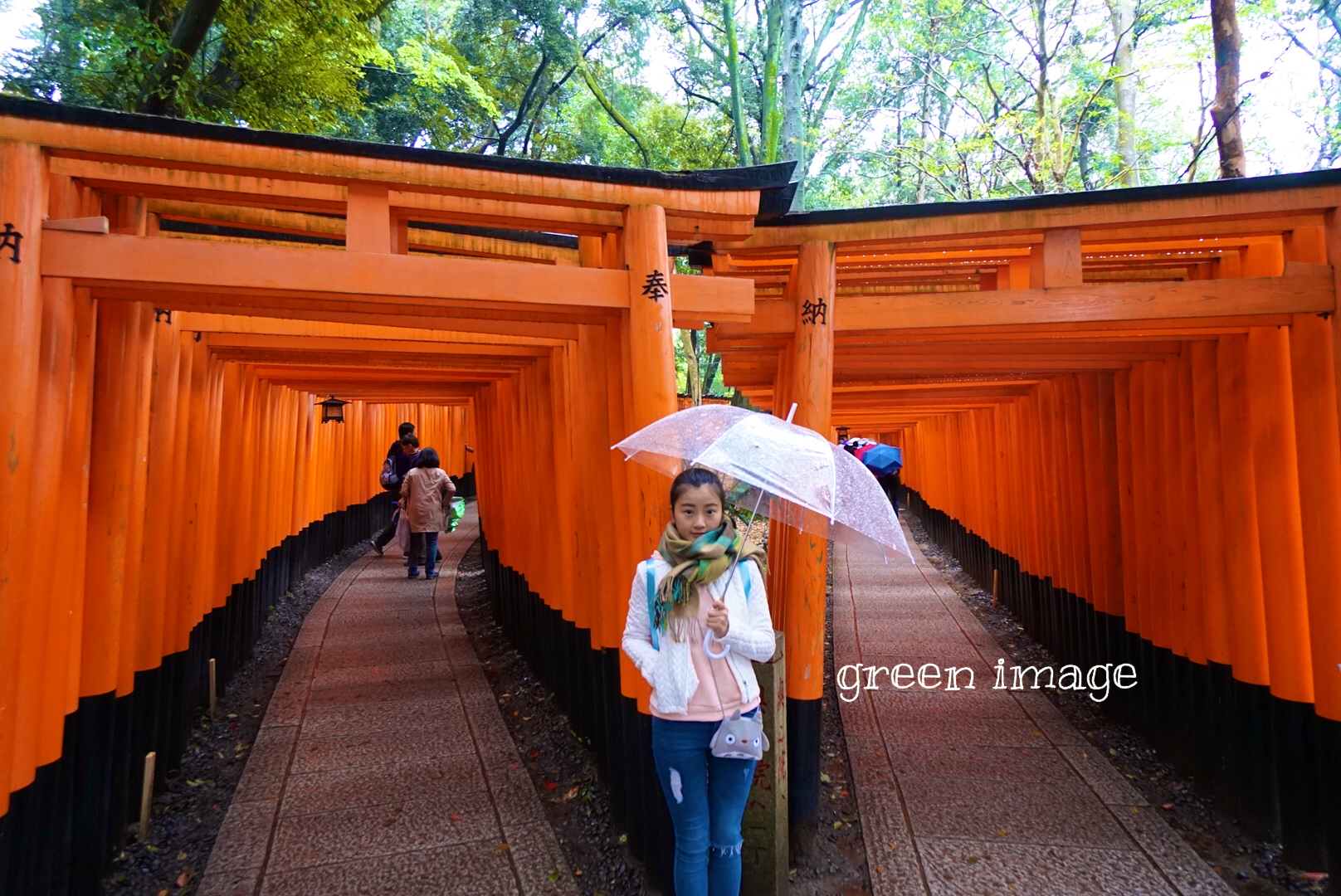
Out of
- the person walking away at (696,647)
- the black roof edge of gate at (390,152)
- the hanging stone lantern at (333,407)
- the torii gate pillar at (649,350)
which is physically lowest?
the person walking away at (696,647)

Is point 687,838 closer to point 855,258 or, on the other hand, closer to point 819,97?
point 855,258

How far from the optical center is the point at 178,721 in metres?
4.32

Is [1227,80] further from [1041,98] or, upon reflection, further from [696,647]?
[696,647]

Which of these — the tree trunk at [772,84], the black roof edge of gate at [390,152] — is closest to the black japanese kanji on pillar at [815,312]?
the black roof edge of gate at [390,152]

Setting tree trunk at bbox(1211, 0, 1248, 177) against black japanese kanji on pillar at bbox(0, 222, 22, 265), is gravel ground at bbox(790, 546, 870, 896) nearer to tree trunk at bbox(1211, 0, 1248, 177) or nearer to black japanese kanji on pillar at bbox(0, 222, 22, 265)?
black japanese kanji on pillar at bbox(0, 222, 22, 265)

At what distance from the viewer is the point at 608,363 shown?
135 inches

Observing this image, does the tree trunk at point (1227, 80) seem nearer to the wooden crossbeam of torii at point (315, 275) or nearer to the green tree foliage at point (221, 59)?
the wooden crossbeam of torii at point (315, 275)

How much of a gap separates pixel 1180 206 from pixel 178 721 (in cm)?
569

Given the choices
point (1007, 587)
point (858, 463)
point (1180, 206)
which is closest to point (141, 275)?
point (858, 463)

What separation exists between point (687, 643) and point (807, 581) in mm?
1479

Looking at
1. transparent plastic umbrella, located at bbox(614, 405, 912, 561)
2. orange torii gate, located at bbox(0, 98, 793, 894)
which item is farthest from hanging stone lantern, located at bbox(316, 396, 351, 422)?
transparent plastic umbrella, located at bbox(614, 405, 912, 561)

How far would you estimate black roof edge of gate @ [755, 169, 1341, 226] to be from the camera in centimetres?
322

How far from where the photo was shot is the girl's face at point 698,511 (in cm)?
221

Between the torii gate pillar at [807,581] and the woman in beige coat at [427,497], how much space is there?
20.6 feet
